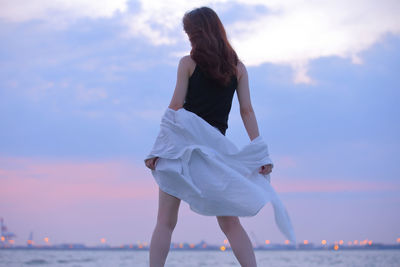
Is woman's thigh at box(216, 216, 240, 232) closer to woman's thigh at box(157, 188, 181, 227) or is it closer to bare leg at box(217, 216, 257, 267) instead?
bare leg at box(217, 216, 257, 267)

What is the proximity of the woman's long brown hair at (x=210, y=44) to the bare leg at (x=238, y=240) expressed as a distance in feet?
3.29

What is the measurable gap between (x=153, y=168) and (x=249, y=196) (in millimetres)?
690

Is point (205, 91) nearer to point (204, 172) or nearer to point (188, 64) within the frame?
point (188, 64)

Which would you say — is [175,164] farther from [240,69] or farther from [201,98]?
[240,69]

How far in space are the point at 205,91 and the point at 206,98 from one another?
0.17 feet

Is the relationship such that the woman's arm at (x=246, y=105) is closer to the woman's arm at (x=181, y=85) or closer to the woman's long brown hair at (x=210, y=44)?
the woman's long brown hair at (x=210, y=44)

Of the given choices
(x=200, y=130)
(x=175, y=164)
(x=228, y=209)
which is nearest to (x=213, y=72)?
(x=200, y=130)

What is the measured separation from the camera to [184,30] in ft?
11.9

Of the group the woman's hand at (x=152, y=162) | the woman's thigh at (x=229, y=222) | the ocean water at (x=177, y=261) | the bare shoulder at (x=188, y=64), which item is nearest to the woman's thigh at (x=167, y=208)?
the woman's hand at (x=152, y=162)

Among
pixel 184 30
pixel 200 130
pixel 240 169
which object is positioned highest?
pixel 184 30

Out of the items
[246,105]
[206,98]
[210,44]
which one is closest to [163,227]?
[206,98]

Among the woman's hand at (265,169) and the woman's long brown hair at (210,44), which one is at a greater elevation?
the woman's long brown hair at (210,44)

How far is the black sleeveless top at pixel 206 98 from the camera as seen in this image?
3562 millimetres

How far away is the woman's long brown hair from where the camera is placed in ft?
11.5
